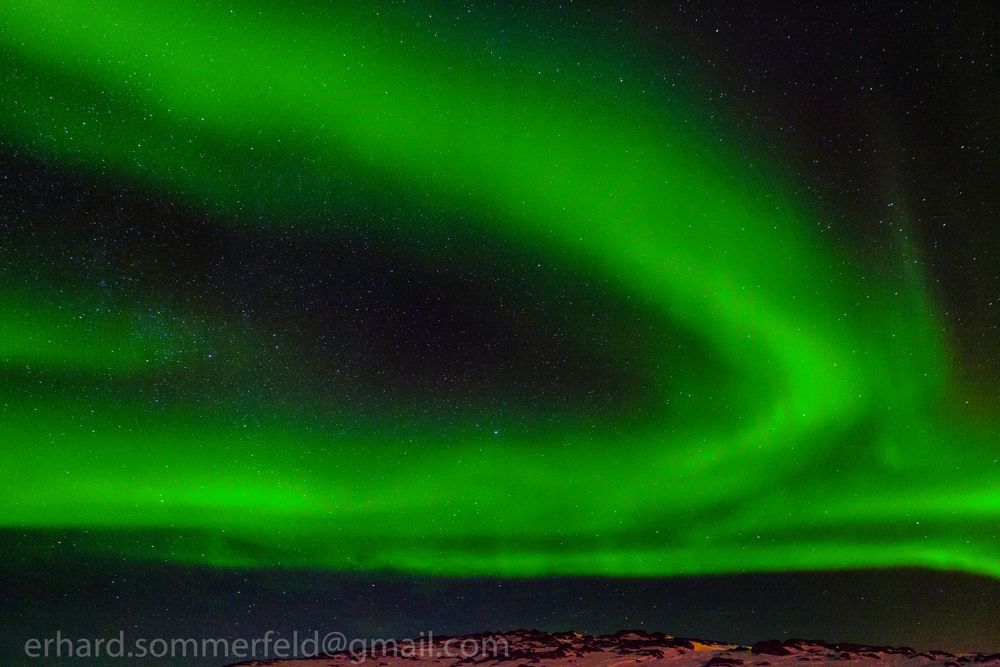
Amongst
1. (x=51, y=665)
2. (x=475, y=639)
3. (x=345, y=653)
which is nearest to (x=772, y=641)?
(x=475, y=639)

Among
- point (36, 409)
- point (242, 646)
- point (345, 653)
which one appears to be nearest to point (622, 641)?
point (345, 653)

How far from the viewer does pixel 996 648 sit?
151 inches

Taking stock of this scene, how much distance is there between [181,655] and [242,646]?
0.47m

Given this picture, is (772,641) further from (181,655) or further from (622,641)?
(181,655)

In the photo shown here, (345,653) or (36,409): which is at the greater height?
(36,409)

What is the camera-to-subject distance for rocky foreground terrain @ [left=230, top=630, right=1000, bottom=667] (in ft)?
12.0

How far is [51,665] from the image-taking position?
3689 millimetres

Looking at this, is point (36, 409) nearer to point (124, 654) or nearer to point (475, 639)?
point (124, 654)

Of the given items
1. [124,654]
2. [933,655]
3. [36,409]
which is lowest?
[933,655]

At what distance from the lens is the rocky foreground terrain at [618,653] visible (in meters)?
3.67

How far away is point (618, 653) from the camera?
3.89 metres

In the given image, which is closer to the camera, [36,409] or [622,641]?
[36,409]

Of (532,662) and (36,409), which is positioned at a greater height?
(36,409)

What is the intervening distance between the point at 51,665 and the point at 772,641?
5429 mm
